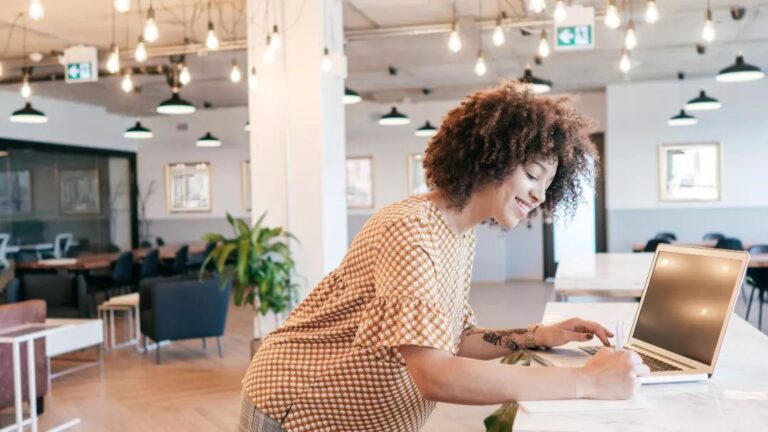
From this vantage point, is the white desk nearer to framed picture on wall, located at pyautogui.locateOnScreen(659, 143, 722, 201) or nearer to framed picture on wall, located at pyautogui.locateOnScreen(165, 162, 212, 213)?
framed picture on wall, located at pyautogui.locateOnScreen(659, 143, 722, 201)

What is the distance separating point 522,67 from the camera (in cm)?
1011

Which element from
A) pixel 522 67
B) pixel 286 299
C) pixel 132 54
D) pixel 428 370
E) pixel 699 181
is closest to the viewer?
pixel 428 370

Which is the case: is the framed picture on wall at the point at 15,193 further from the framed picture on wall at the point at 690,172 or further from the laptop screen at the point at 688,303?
the laptop screen at the point at 688,303

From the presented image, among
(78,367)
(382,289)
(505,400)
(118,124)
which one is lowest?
Answer: (78,367)

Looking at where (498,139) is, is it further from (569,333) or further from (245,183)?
(245,183)

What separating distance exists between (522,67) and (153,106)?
6625 millimetres

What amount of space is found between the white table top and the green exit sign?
14.8ft

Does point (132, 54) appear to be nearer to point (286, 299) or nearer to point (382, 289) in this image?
point (286, 299)

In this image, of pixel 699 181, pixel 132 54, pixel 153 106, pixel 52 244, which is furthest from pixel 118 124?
pixel 699 181

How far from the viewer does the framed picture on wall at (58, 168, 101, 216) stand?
1233cm

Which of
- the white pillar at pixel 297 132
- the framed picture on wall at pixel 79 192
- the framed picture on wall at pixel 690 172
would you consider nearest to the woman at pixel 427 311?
the white pillar at pixel 297 132

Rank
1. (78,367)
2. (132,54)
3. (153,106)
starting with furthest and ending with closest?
1. (153,106)
2. (132,54)
3. (78,367)

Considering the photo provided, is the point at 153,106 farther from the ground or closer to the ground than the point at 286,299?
farther from the ground

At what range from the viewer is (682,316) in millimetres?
1899
